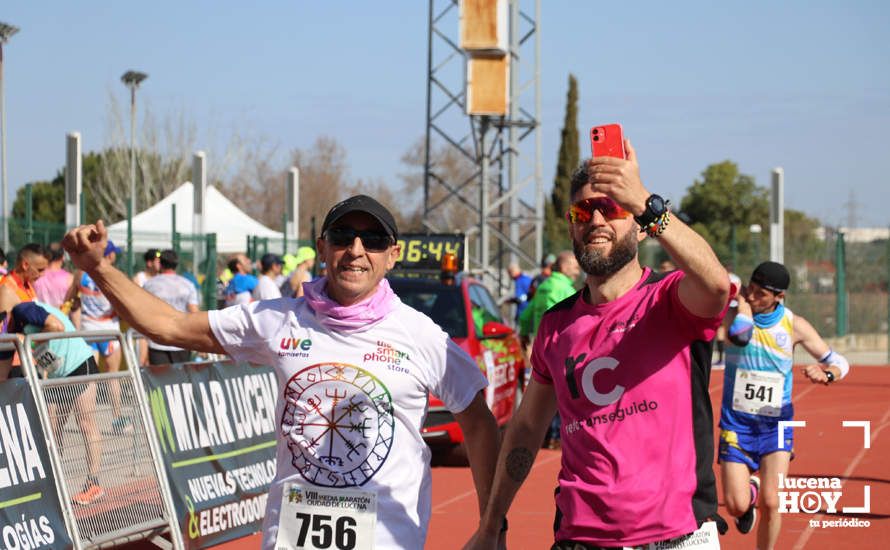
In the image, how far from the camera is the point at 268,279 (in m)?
16.2

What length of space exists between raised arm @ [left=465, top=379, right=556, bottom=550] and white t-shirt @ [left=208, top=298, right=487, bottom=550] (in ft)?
0.66

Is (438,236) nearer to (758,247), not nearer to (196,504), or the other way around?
(196,504)

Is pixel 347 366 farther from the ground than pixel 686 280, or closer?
closer

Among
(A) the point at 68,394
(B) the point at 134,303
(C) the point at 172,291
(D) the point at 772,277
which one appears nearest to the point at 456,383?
(B) the point at 134,303

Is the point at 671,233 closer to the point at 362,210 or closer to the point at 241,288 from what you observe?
the point at 362,210

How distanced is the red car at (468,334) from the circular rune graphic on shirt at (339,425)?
8.37 metres

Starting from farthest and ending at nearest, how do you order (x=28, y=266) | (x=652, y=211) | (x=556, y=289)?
(x=556, y=289) < (x=28, y=266) < (x=652, y=211)

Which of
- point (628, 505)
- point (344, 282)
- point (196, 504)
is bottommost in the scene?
point (196, 504)

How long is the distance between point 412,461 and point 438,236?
37.5 ft

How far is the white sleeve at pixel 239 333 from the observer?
4605 millimetres

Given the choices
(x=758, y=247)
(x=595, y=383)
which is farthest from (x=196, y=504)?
(x=758, y=247)

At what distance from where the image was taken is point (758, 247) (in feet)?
99.1

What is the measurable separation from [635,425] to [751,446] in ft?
15.7

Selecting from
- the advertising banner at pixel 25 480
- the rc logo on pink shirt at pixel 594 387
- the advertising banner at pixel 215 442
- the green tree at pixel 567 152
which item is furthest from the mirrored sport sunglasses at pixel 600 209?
the green tree at pixel 567 152
